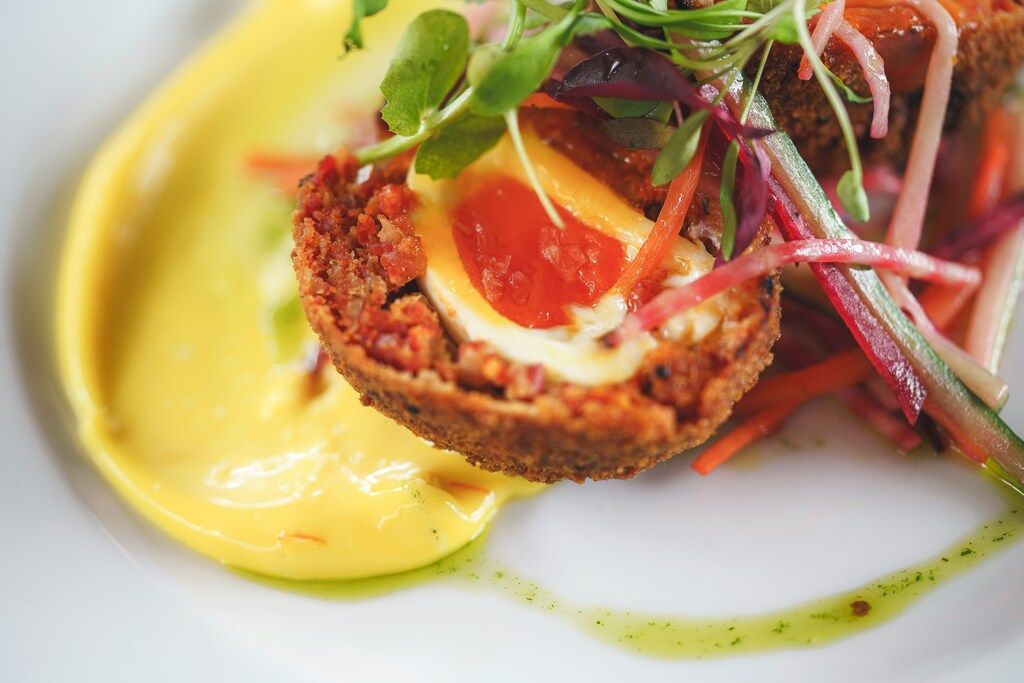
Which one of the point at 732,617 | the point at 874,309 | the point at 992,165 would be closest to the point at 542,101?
the point at 874,309

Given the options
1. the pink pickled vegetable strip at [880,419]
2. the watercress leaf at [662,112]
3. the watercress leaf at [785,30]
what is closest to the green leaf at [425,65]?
the watercress leaf at [662,112]

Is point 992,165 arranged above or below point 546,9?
below

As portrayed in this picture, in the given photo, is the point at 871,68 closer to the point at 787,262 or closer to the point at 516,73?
the point at 787,262

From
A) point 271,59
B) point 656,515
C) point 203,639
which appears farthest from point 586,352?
point 271,59

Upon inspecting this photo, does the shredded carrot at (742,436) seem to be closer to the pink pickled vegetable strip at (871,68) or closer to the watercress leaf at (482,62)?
the pink pickled vegetable strip at (871,68)

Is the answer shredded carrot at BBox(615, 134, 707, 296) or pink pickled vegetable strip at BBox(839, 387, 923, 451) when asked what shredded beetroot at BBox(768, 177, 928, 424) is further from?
shredded carrot at BBox(615, 134, 707, 296)

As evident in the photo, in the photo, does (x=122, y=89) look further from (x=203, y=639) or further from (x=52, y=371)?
(x=203, y=639)
